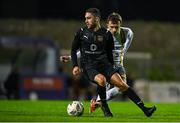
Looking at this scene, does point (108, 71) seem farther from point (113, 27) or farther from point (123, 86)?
point (113, 27)

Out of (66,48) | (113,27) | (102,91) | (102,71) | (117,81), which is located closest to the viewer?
(117,81)

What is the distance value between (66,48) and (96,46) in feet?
88.1

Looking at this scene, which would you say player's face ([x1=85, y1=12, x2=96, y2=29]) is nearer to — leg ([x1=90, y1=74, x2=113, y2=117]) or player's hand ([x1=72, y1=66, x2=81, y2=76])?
player's hand ([x1=72, y1=66, x2=81, y2=76])

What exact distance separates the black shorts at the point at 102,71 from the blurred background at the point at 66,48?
18018 mm

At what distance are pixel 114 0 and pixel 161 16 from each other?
3.09 meters

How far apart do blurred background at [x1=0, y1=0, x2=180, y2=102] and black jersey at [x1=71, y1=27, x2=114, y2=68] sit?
17947 mm

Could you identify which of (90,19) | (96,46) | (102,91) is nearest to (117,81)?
(102,91)

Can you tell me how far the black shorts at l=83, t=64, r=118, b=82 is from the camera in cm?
1561

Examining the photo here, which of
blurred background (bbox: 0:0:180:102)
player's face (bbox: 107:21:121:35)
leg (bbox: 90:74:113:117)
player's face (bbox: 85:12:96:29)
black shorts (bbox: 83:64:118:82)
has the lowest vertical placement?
blurred background (bbox: 0:0:180:102)

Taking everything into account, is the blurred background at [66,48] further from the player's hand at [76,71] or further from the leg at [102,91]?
the player's hand at [76,71]

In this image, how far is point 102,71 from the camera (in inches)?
620

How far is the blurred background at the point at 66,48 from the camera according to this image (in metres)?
34.9

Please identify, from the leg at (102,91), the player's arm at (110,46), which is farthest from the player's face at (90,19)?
the leg at (102,91)

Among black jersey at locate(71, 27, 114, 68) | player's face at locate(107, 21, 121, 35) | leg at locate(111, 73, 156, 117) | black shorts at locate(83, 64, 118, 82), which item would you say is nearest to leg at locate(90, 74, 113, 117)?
black shorts at locate(83, 64, 118, 82)
